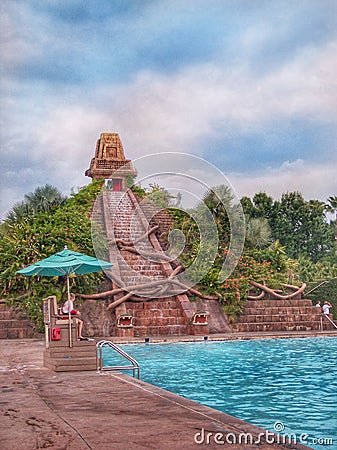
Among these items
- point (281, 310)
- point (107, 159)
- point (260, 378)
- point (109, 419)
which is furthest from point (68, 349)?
point (107, 159)

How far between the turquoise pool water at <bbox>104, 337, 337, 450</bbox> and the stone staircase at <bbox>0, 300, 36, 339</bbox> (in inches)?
121

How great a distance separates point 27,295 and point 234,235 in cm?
819

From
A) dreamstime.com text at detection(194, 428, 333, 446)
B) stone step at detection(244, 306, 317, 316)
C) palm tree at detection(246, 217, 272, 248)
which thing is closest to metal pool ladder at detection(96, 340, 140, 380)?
dreamstime.com text at detection(194, 428, 333, 446)

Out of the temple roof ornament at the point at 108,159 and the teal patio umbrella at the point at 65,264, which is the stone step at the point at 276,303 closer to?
the teal patio umbrella at the point at 65,264

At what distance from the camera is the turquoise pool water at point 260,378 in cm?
640

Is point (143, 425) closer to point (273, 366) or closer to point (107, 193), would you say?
point (273, 366)

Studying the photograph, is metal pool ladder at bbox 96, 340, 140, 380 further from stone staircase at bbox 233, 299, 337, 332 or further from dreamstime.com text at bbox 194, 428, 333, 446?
stone staircase at bbox 233, 299, 337, 332

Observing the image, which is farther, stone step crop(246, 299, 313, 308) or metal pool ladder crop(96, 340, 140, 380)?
stone step crop(246, 299, 313, 308)

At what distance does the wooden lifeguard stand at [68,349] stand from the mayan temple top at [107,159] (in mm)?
23976

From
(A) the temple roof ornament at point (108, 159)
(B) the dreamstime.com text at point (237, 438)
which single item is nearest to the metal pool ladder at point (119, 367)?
(B) the dreamstime.com text at point (237, 438)

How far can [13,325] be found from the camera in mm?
15453

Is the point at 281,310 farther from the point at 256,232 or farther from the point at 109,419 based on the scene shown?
the point at 109,419

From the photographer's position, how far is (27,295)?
15.9 m

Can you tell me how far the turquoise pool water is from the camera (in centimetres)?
640
